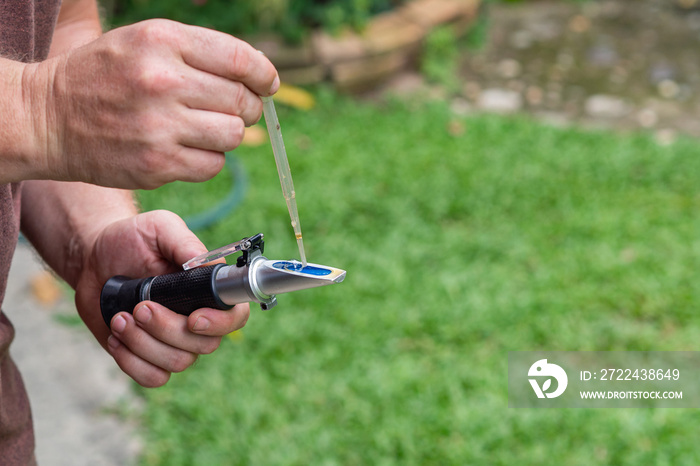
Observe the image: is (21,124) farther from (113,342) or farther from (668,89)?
(668,89)

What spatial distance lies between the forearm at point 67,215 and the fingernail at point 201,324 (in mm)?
343

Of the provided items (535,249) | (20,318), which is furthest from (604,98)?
(20,318)

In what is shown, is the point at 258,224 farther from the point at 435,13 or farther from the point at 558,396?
the point at 435,13

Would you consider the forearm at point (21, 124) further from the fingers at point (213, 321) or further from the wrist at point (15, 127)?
the fingers at point (213, 321)

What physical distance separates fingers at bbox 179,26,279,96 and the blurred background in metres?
1.86

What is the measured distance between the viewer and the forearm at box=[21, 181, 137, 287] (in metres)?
1.31

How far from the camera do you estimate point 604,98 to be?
4949mm

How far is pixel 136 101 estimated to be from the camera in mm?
771

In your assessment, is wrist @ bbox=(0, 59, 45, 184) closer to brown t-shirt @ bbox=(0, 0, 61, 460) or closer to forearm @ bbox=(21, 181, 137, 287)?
brown t-shirt @ bbox=(0, 0, 61, 460)

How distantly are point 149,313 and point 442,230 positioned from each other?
2592 mm

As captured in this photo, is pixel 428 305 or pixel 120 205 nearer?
pixel 120 205

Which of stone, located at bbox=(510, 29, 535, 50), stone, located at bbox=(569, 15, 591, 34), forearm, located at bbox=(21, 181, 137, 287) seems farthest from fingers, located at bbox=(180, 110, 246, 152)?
stone, located at bbox=(569, 15, 591, 34)

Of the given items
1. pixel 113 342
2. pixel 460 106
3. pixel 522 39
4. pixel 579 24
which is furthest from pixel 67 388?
pixel 579 24

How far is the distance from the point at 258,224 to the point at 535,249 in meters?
1.42
